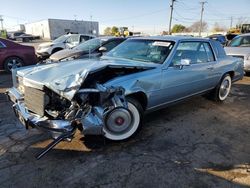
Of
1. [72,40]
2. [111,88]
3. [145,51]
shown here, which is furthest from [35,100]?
[72,40]

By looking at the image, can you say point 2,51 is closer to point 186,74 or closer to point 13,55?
point 13,55

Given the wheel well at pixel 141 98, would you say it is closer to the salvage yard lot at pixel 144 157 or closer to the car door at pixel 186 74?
the car door at pixel 186 74

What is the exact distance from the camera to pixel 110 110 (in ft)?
9.79

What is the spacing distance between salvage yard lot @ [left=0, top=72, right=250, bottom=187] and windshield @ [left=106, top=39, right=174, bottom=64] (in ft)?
3.87

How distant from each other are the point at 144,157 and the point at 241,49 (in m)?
7.23

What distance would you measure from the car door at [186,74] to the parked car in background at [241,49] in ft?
13.5

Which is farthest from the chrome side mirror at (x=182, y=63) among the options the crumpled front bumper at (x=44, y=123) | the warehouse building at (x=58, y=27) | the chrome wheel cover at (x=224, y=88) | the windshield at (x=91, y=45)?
the warehouse building at (x=58, y=27)

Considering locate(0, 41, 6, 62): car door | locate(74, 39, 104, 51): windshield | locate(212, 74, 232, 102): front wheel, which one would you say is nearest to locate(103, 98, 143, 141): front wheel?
locate(212, 74, 232, 102): front wheel

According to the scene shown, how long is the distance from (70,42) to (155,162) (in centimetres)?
1108

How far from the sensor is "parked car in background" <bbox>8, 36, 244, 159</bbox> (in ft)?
9.26

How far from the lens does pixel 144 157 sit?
299 cm

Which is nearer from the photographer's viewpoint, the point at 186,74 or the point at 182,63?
the point at 182,63

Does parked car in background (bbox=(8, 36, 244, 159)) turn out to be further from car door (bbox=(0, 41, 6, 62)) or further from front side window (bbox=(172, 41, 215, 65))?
car door (bbox=(0, 41, 6, 62))

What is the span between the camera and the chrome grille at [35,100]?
2.95 m
